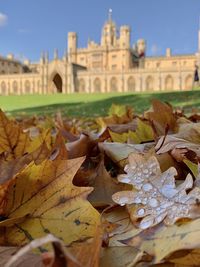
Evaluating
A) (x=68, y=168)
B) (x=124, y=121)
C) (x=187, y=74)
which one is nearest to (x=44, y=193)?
(x=68, y=168)

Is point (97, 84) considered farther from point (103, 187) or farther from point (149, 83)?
point (103, 187)

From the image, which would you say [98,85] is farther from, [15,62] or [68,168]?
[68,168]

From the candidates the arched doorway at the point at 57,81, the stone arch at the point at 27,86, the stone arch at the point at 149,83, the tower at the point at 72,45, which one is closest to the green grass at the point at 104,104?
the stone arch at the point at 149,83

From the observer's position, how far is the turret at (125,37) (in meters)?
42.6

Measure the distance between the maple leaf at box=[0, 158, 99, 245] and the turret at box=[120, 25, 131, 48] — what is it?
142 feet

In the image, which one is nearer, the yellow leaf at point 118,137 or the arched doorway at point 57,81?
the yellow leaf at point 118,137

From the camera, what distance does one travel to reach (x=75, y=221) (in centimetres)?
28

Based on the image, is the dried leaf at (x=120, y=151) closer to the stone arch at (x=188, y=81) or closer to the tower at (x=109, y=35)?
the stone arch at (x=188, y=81)

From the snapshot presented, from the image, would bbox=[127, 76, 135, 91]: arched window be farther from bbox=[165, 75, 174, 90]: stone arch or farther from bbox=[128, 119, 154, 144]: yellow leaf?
bbox=[128, 119, 154, 144]: yellow leaf

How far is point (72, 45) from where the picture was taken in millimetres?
45156

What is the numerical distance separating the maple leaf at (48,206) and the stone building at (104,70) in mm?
33236

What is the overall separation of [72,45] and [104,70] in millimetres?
9030

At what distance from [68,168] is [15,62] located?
47732mm

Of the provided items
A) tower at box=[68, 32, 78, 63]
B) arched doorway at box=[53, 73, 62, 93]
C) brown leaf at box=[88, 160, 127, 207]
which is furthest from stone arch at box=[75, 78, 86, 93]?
brown leaf at box=[88, 160, 127, 207]
